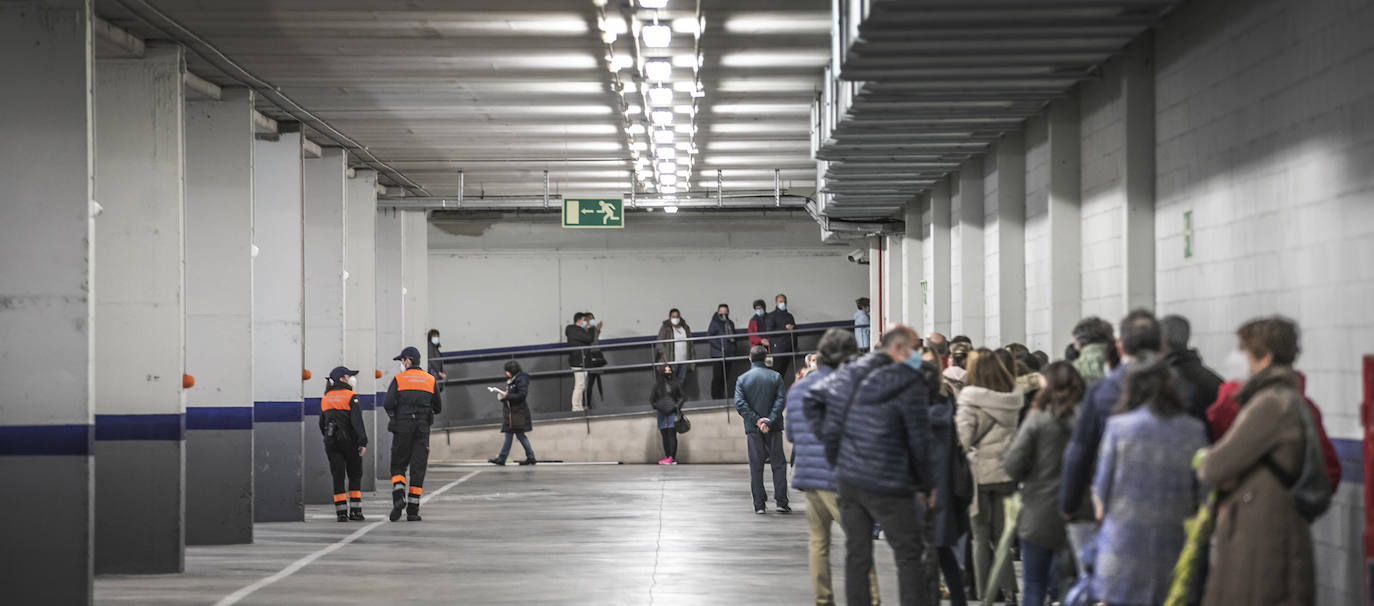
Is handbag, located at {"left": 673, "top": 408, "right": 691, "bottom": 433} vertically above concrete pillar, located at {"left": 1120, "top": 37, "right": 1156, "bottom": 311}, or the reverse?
concrete pillar, located at {"left": 1120, "top": 37, "right": 1156, "bottom": 311}

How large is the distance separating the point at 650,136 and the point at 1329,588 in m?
14.7

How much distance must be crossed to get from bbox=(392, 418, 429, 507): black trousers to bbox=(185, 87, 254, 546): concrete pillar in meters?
1.84

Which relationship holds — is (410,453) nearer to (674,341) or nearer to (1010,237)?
(1010,237)

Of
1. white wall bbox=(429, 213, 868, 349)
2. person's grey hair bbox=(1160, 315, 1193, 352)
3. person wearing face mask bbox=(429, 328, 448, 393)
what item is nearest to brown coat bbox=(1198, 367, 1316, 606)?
person's grey hair bbox=(1160, 315, 1193, 352)

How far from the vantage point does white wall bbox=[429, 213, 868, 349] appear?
3628cm

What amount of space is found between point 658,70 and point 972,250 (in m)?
4.88

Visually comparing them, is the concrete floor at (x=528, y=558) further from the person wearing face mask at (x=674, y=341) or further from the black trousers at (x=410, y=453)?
the person wearing face mask at (x=674, y=341)

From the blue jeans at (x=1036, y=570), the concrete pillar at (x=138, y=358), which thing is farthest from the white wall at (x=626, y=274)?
the blue jeans at (x=1036, y=570)

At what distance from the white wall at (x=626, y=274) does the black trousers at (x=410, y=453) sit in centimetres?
1726

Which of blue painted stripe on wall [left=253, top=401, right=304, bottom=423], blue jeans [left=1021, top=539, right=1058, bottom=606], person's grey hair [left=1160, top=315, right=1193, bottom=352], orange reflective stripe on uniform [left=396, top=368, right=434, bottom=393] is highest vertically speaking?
person's grey hair [left=1160, top=315, right=1193, bottom=352]

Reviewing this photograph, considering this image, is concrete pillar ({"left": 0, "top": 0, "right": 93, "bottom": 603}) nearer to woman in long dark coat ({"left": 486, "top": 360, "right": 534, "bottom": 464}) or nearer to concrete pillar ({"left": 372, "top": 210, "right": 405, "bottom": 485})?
concrete pillar ({"left": 372, "top": 210, "right": 405, "bottom": 485})

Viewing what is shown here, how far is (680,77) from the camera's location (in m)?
17.9

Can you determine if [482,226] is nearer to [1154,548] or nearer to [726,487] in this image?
[726,487]

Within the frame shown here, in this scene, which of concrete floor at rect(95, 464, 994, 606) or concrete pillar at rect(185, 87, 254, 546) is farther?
concrete pillar at rect(185, 87, 254, 546)
